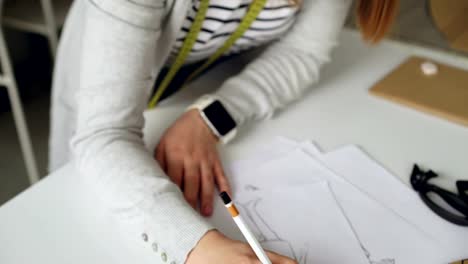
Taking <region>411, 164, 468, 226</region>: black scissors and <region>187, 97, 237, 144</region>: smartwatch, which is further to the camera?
<region>187, 97, 237, 144</region>: smartwatch

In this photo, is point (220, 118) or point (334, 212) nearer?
point (334, 212)

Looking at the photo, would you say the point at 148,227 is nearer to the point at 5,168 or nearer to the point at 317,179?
the point at 317,179

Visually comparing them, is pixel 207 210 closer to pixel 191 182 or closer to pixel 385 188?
pixel 191 182

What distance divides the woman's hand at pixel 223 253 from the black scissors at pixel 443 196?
23cm

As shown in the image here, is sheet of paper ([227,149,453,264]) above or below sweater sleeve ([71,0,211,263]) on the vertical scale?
below

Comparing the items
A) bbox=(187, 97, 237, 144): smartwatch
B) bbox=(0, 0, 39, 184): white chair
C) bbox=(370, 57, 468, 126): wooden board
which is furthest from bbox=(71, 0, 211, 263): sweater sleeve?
bbox=(0, 0, 39, 184): white chair

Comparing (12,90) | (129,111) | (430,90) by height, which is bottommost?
(12,90)

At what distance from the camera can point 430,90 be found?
34.4 inches

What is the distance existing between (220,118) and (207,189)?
0.48 feet

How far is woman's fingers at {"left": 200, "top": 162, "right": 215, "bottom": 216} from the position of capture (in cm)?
61

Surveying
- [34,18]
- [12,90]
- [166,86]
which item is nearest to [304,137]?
[166,86]

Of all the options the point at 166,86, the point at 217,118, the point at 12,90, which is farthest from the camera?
the point at 12,90

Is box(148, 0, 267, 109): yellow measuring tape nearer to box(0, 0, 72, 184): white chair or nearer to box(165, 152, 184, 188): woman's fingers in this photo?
box(165, 152, 184, 188): woman's fingers

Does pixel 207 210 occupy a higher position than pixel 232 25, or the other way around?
pixel 232 25
